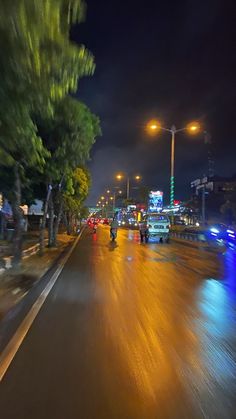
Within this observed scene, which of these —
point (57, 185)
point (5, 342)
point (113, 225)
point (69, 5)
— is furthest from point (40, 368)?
point (113, 225)

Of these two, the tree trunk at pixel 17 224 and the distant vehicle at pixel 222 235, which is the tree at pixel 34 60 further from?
the distant vehicle at pixel 222 235

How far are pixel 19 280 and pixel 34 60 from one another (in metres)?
9.97

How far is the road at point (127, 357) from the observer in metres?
5.44

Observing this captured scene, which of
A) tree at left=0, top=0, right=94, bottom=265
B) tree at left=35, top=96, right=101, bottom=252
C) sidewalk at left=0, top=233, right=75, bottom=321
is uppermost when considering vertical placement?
tree at left=35, top=96, right=101, bottom=252

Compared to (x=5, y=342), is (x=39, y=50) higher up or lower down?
higher up

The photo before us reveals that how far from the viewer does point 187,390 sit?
590cm

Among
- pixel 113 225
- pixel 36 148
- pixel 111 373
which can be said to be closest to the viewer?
pixel 111 373

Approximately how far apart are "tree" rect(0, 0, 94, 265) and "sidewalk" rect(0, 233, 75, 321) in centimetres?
417

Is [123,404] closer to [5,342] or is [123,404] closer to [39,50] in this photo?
[5,342]

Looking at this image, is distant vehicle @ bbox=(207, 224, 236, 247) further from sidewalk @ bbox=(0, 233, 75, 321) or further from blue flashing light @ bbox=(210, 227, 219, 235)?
sidewalk @ bbox=(0, 233, 75, 321)

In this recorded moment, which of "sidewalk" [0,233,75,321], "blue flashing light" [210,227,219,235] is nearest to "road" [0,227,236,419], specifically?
"sidewalk" [0,233,75,321]

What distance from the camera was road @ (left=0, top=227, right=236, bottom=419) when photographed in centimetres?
544

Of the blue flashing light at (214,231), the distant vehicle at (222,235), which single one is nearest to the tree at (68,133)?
the distant vehicle at (222,235)

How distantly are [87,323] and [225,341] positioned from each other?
2.53m
